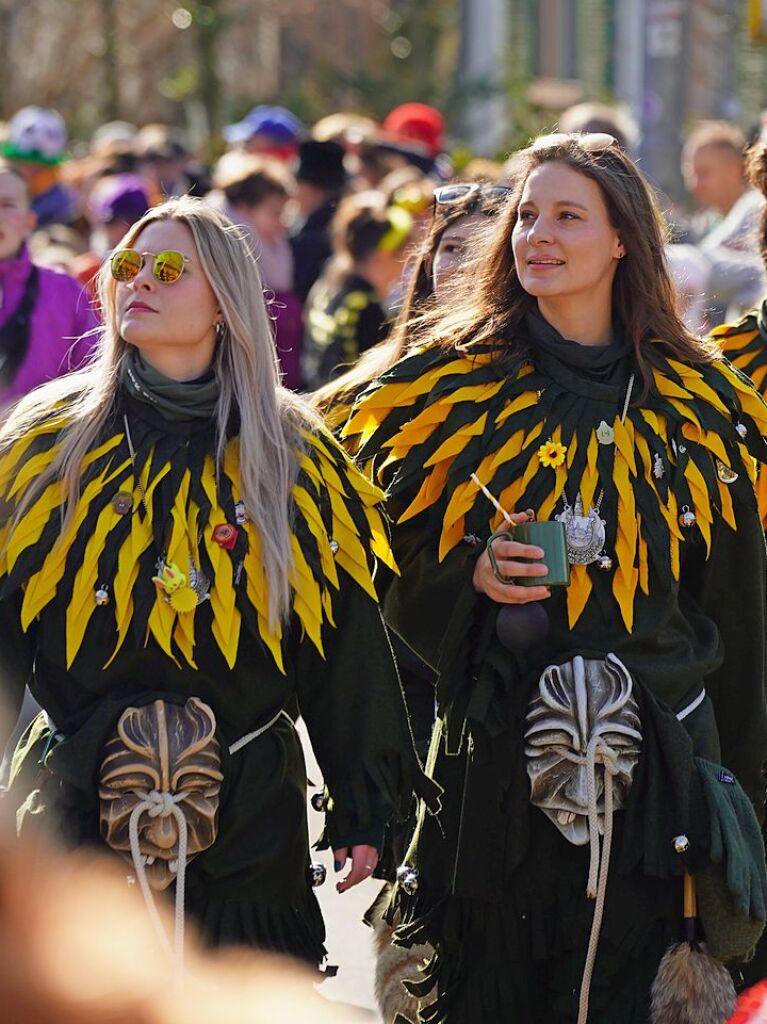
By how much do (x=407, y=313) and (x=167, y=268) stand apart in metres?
1.29

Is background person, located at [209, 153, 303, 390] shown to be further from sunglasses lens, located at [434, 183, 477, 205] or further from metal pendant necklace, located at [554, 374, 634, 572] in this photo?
metal pendant necklace, located at [554, 374, 634, 572]

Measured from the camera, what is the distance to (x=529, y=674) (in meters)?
4.09

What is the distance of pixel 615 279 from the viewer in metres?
4.43

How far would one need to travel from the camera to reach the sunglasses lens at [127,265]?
3988 millimetres

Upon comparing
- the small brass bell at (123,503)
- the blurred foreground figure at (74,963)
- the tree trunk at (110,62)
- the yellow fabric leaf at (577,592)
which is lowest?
the tree trunk at (110,62)

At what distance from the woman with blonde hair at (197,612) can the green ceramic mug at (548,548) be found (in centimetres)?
30

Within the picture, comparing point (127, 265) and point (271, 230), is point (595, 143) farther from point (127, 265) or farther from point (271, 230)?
point (271, 230)

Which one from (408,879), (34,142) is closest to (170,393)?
(408,879)

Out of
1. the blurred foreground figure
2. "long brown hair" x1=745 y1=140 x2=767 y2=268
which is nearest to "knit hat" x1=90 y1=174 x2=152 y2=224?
"long brown hair" x1=745 y1=140 x2=767 y2=268

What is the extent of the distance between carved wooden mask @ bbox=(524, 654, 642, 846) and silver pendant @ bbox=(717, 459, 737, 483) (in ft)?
1.79

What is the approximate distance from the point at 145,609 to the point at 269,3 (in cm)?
2563

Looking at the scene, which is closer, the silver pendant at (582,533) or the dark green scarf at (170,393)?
the dark green scarf at (170,393)

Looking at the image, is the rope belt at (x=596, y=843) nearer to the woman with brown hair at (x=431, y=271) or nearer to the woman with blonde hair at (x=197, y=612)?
the woman with blonde hair at (x=197, y=612)

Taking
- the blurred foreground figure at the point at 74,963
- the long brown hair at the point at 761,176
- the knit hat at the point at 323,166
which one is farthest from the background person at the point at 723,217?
the blurred foreground figure at the point at 74,963
